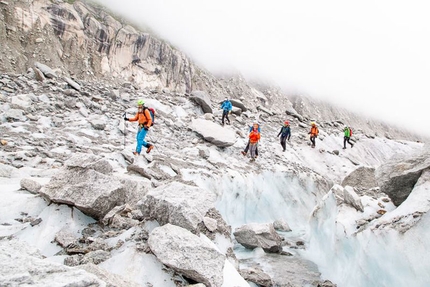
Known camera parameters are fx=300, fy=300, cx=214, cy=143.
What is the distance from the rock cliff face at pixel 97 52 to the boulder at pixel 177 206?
70.8 feet

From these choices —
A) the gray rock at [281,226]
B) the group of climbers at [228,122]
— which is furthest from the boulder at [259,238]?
the group of climbers at [228,122]

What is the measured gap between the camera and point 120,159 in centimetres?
1038

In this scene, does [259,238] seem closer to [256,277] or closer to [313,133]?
[256,277]

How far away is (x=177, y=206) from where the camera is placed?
16.3 ft

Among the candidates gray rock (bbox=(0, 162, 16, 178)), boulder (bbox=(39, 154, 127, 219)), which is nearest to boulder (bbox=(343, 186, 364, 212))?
boulder (bbox=(39, 154, 127, 219))

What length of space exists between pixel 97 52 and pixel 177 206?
59.4 m

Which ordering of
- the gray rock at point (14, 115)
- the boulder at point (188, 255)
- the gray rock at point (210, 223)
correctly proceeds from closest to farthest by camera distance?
the boulder at point (188, 255)
the gray rock at point (210, 223)
the gray rock at point (14, 115)

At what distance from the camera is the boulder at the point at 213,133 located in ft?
48.8

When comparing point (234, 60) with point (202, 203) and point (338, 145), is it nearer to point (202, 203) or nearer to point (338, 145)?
point (338, 145)

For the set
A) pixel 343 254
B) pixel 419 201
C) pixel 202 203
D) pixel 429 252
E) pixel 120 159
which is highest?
pixel 419 201

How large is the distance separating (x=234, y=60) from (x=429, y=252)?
312ft

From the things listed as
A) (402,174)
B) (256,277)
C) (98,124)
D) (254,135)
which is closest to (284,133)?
(254,135)

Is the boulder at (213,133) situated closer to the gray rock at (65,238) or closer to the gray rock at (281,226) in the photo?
the gray rock at (281,226)

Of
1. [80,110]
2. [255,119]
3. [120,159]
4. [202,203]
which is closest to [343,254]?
[202,203]
